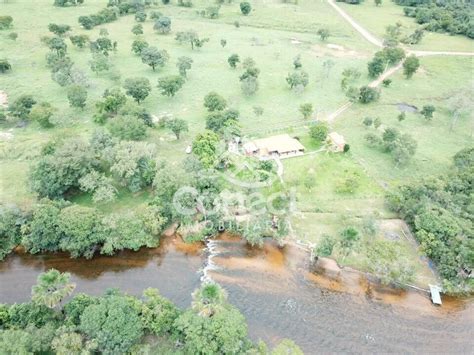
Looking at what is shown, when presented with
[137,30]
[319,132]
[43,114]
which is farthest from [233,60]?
[43,114]

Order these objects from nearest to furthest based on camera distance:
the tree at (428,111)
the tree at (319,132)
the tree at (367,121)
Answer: the tree at (319,132) < the tree at (367,121) < the tree at (428,111)

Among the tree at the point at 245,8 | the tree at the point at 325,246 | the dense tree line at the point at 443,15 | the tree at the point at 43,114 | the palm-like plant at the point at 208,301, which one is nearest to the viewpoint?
the palm-like plant at the point at 208,301

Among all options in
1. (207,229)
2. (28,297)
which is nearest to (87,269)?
(28,297)

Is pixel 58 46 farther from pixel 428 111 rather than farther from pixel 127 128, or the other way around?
pixel 428 111

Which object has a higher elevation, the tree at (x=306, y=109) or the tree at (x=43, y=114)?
the tree at (x=306, y=109)

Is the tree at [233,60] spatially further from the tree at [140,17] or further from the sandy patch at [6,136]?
the sandy patch at [6,136]

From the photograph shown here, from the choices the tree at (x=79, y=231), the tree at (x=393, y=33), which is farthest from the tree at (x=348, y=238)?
the tree at (x=393, y=33)

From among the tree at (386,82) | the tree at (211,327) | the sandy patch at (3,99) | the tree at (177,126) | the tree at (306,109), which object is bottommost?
the tree at (211,327)
